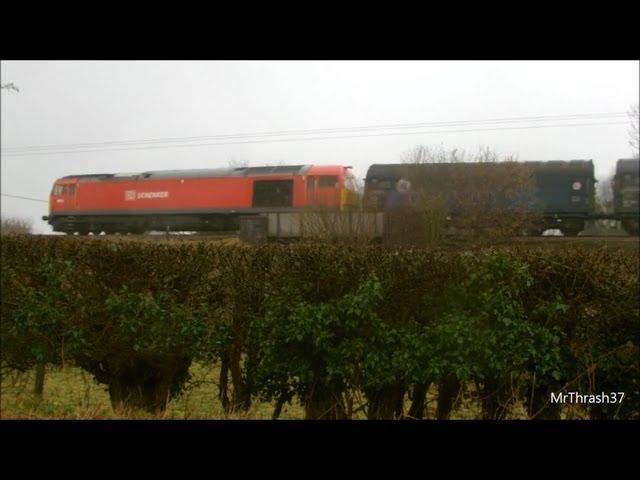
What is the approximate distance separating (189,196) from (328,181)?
12.0 ft

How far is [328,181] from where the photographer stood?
10.4 m

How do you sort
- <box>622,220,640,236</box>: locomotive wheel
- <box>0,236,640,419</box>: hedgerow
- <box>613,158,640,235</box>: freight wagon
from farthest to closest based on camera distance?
1. <box>613,158,640,235</box>: freight wagon
2. <box>622,220,640,236</box>: locomotive wheel
3. <box>0,236,640,419</box>: hedgerow

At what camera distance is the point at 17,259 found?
5977mm

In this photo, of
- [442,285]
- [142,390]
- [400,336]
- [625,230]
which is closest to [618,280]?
[442,285]

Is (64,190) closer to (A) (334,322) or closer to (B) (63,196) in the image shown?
(B) (63,196)

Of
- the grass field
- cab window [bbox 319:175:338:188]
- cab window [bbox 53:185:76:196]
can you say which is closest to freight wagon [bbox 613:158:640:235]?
cab window [bbox 319:175:338:188]

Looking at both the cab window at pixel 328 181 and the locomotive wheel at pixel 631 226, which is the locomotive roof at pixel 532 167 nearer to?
the cab window at pixel 328 181

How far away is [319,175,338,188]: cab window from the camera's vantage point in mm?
10391

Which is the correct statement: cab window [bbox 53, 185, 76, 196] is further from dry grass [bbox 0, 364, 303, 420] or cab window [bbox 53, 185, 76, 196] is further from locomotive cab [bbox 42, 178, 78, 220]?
dry grass [bbox 0, 364, 303, 420]

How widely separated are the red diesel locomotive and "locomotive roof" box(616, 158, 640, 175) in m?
9.63

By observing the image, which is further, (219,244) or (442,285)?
(219,244)

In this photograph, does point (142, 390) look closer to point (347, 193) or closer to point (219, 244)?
point (219, 244)

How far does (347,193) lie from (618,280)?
5.56 metres

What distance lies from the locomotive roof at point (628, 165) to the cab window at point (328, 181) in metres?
9.60
